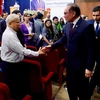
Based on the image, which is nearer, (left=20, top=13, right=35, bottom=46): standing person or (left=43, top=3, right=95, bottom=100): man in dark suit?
(left=43, top=3, right=95, bottom=100): man in dark suit

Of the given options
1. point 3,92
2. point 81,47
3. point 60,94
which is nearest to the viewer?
point 3,92

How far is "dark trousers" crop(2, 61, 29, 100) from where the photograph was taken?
2332mm

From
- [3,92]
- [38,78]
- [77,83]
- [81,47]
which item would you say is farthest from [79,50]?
[3,92]

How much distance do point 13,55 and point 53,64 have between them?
106 centimetres

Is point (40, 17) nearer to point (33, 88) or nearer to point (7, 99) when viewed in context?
point (33, 88)

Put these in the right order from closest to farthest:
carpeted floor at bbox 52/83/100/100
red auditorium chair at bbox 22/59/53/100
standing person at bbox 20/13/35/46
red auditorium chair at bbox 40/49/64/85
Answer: red auditorium chair at bbox 22/59/53/100 < red auditorium chair at bbox 40/49/64/85 < carpeted floor at bbox 52/83/100/100 < standing person at bbox 20/13/35/46

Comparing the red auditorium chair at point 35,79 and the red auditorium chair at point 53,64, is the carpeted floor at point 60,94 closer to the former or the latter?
the red auditorium chair at point 53,64

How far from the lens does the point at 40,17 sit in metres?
5.34

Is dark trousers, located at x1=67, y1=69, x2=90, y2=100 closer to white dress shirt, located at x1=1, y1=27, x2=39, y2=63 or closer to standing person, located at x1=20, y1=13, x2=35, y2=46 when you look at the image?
white dress shirt, located at x1=1, y1=27, x2=39, y2=63

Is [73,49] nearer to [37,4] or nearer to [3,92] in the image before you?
[3,92]

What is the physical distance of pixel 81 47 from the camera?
2.10 meters

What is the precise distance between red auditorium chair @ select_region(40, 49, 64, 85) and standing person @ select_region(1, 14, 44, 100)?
0.95 feet

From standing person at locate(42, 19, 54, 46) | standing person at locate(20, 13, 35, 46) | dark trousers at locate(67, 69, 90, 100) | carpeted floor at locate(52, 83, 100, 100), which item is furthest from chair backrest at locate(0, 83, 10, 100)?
standing person at locate(42, 19, 54, 46)

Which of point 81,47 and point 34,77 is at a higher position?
point 81,47
